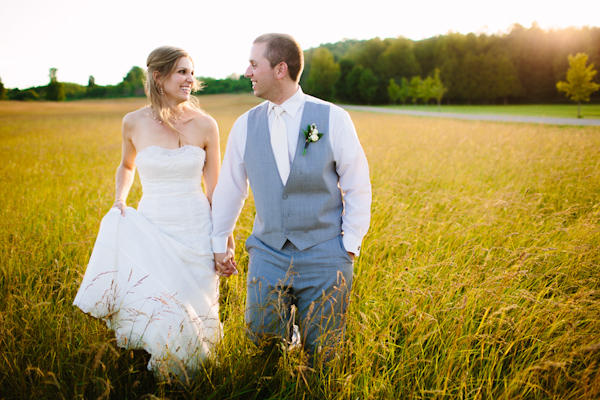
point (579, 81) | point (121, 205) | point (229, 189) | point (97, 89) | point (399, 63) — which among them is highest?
point (399, 63)

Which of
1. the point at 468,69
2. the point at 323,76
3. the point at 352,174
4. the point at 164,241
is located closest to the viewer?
the point at 352,174

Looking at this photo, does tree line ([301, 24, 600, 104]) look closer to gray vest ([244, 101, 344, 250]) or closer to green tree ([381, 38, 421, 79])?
green tree ([381, 38, 421, 79])

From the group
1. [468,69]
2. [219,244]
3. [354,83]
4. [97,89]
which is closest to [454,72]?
[468,69]

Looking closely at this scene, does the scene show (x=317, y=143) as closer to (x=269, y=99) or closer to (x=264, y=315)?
(x=269, y=99)

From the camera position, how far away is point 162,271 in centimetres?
228

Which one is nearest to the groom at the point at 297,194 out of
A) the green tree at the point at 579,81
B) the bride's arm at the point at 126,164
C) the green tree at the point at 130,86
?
the bride's arm at the point at 126,164

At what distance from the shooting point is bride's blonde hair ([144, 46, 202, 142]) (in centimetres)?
266

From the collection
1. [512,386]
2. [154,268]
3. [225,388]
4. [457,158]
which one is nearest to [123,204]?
[154,268]

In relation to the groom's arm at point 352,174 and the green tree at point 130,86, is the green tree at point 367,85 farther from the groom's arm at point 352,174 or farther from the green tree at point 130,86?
the groom's arm at point 352,174

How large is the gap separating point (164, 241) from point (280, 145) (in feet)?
3.45

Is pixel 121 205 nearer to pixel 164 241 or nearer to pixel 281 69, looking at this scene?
pixel 164 241

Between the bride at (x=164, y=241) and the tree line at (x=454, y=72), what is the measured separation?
52370 millimetres

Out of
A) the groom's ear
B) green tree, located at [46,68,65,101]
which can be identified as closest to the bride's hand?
the groom's ear

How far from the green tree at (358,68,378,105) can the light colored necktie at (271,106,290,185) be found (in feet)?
228
